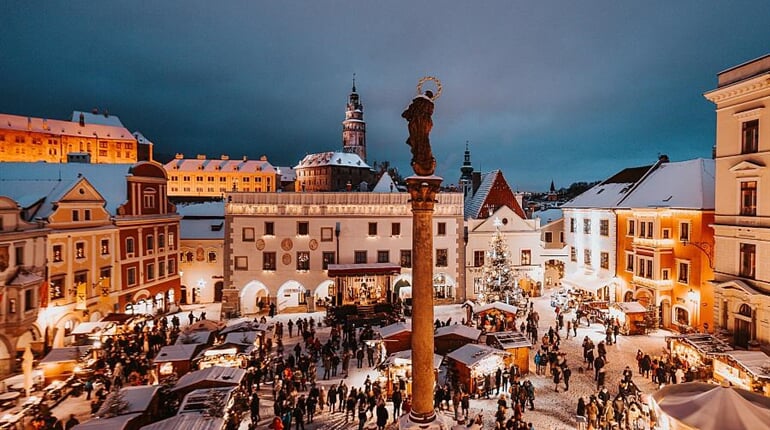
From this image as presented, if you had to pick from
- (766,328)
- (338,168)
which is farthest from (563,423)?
(338,168)

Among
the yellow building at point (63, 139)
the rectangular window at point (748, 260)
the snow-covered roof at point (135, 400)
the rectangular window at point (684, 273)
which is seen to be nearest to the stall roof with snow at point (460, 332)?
the snow-covered roof at point (135, 400)

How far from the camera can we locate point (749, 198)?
2017cm

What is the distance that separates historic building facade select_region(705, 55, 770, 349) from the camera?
19203 mm

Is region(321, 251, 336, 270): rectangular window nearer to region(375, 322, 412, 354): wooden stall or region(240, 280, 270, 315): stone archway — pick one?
region(240, 280, 270, 315): stone archway

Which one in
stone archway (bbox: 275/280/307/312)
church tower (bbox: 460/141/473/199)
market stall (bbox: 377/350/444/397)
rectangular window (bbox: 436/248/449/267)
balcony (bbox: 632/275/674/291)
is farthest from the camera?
church tower (bbox: 460/141/473/199)

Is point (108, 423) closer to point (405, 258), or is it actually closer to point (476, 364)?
point (476, 364)

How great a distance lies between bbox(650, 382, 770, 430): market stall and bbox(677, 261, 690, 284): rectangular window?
15.9 meters

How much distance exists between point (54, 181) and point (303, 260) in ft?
54.4

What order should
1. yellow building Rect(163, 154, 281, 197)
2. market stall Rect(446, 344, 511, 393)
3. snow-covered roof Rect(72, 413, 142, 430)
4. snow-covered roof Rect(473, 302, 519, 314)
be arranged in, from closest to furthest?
snow-covered roof Rect(72, 413, 142, 430) < market stall Rect(446, 344, 511, 393) < snow-covered roof Rect(473, 302, 519, 314) < yellow building Rect(163, 154, 281, 197)

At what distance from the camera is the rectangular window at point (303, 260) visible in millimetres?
32062

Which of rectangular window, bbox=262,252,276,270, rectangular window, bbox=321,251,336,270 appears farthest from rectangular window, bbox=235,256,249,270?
rectangular window, bbox=321,251,336,270

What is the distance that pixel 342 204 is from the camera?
32594mm

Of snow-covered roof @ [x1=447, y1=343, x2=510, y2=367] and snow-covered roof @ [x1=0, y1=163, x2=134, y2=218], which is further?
snow-covered roof @ [x1=0, y1=163, x2=134, y2=218]

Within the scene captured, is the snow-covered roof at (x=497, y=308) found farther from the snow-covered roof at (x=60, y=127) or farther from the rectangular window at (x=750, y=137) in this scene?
the snow-covered roof at (x=60, y=127)
